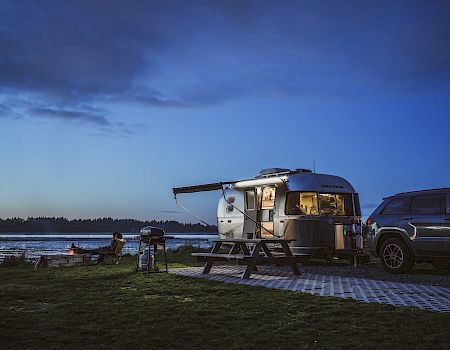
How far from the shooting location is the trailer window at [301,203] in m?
14.8

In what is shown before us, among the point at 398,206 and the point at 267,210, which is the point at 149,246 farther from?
the point at 398,206

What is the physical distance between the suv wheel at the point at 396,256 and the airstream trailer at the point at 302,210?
2.34 m

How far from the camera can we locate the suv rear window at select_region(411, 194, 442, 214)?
11289mm

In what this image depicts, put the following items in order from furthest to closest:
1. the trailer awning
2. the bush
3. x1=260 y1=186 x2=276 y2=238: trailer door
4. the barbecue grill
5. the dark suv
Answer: the trailer awning → the bush → x1=260 y1=186 x2=276 y2=238: trailer door → the barbecue grill → the dark suv

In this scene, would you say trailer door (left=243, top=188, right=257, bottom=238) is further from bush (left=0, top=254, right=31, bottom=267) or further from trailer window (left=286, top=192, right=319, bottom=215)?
bush (left=0, top=254, right=31, bottom=267)

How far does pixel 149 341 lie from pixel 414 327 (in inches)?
108

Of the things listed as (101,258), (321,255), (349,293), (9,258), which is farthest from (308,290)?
(9,258)

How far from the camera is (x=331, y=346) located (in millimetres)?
5055

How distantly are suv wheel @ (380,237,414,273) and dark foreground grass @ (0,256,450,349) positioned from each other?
411cm

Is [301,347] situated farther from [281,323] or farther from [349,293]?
[349,293]

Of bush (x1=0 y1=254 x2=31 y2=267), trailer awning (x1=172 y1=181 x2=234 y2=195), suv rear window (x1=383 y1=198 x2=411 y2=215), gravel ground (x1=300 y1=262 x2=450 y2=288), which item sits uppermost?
trailer awning (x1=172 y1=181 x2=234 y2=195)

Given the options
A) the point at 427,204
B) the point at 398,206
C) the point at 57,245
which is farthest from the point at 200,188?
the point at 57,245

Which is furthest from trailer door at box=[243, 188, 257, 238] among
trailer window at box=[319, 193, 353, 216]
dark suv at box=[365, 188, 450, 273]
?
dark suv at box=[365, 188, 450, 273]

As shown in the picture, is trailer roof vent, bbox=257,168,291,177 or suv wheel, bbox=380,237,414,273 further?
trailer roof vent, bbox=257,168,291,177
